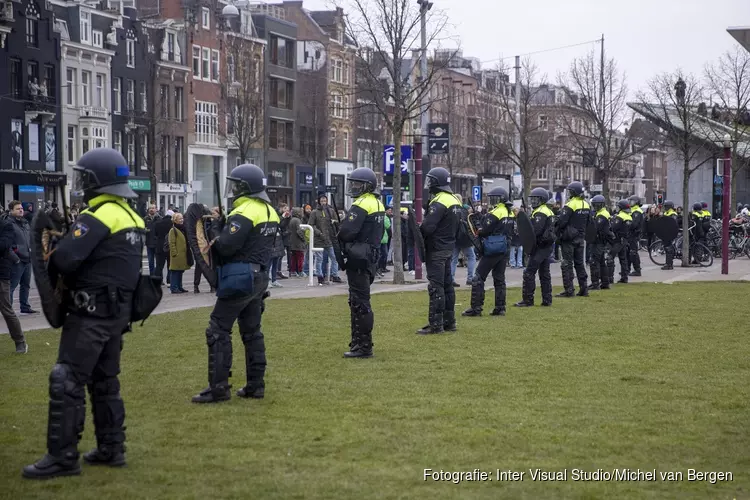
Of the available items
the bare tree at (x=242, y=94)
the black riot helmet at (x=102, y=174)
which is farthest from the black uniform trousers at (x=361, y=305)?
the bare tree at (x=242, y=94)

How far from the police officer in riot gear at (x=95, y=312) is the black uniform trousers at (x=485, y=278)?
31.5 ft

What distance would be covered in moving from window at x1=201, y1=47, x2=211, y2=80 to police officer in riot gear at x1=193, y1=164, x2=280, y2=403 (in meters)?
56.5

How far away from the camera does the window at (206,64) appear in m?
64.6

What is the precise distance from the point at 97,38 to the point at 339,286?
1460 inches

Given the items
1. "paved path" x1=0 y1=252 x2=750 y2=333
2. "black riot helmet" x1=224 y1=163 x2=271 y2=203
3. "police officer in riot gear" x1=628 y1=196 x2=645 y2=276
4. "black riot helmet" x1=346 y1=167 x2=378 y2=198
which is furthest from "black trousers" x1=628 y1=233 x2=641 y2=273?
"black riot helmet" x1=224 y1=163 x2=271 y2=203

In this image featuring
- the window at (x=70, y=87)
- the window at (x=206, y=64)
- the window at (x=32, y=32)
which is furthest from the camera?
the window at (x=206, y=64)

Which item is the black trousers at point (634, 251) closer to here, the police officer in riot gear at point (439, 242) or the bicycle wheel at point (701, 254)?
the bicycle wheel at point (701, 254)

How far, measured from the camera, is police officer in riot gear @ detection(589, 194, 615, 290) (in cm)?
2164

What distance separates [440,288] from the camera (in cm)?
1388

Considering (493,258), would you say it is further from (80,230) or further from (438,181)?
(80,230)

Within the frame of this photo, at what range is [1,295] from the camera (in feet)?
42.0

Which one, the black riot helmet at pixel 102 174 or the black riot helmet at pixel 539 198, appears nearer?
the black riot helmet at pixel 102 174

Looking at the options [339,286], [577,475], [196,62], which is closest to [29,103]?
[196,62]

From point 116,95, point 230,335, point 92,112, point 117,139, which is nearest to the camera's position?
point 230,335
